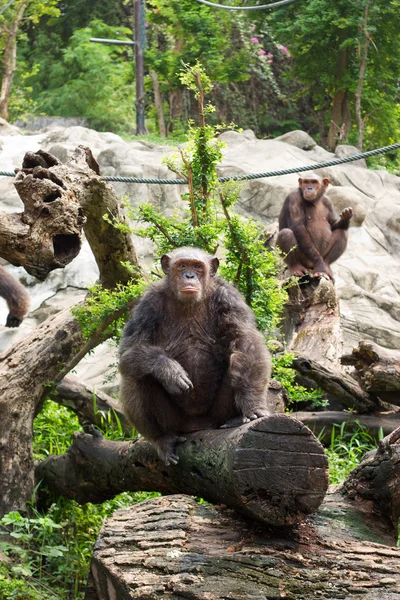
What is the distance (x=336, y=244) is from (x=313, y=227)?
377mm

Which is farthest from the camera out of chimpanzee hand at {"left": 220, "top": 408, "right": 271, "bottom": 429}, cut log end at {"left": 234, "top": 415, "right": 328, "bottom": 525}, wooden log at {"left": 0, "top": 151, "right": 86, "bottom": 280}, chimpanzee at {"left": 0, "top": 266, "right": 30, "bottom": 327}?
chimpanzee at {"left": 0, "top": 266, "right": 30, "bottom": 327}

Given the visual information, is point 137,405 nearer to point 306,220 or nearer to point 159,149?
point 306,220

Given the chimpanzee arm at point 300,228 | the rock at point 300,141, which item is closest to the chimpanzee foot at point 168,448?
the chimpanzee arm at point 300,228

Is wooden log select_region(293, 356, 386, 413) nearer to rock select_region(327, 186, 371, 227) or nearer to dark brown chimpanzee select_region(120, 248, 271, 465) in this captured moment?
dark brown chimpanzee select_region(120, 248, 271, 465)

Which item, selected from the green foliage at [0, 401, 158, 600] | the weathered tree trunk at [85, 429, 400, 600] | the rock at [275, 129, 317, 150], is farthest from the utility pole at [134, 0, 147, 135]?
the weathered tree trunk at [85, 429, 400, 600]

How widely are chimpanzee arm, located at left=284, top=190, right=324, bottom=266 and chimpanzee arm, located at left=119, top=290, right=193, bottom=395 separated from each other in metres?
5.55

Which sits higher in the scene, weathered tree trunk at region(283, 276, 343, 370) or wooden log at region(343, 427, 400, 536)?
wooden log at region(343, 427, 400, 536)

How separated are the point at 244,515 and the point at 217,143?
117 inches

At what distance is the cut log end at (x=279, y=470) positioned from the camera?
352 centimetres

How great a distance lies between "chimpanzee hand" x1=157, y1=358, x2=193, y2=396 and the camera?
4.36 meters

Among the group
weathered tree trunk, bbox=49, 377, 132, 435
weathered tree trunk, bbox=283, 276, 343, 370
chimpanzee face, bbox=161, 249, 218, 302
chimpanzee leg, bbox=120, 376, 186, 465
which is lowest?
weathered tree trunk, bbox=49, 377, 132, 435

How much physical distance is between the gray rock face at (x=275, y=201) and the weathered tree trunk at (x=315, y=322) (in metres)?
2.04

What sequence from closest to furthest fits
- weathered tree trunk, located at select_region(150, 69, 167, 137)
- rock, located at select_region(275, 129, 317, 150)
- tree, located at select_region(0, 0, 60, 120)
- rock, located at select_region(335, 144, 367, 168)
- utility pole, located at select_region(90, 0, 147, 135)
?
rock, located at select_region(335, 144, 367, 168) < rock, located at select_region(275, 129, 317, 150) < utility pole, located at select_region(90, 0, 147, 135) < tree, located at select_region(0, 0, 60, 120) < weathered tree trunk, located at select_region(150, 69, 167, 137)

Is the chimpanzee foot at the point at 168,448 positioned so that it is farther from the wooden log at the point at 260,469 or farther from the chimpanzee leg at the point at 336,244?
the chimpanzee leg at the point at 336,244
